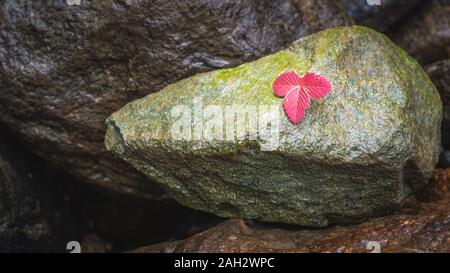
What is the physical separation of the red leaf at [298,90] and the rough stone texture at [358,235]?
0.93 meters

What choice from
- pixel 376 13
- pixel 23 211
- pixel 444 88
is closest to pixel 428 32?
pixel 376 13

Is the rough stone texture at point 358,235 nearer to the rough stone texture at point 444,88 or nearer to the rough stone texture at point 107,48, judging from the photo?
the rough stone texture at point 444,88

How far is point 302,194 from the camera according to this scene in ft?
11.5

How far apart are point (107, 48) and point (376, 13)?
259cm

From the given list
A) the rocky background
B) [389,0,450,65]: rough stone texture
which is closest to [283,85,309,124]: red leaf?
the rocky background

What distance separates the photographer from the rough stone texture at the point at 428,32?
4.76 metres

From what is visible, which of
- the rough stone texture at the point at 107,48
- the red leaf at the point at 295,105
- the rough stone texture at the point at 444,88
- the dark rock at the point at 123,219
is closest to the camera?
the red leaf at the point at 295,105

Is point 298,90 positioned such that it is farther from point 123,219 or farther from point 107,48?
point 123,219

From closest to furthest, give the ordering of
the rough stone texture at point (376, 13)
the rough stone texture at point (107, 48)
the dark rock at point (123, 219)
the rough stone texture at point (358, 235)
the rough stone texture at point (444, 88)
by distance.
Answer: the rough stone texture at point (358, 235) < the rough stone texture at point (107, 48) < the rough stone texture at point (444, 88) < the dark rock at point (123, 219) < the rough stone texture at point (376, 13)

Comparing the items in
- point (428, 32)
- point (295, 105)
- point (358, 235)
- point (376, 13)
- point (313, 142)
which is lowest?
point (358, 235)

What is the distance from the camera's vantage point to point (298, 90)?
10.6 feet

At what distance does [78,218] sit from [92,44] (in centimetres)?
210

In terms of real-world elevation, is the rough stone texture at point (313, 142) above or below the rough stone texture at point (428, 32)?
below

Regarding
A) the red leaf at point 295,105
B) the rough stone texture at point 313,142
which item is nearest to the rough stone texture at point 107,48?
the rough stone texture at point 313,142
